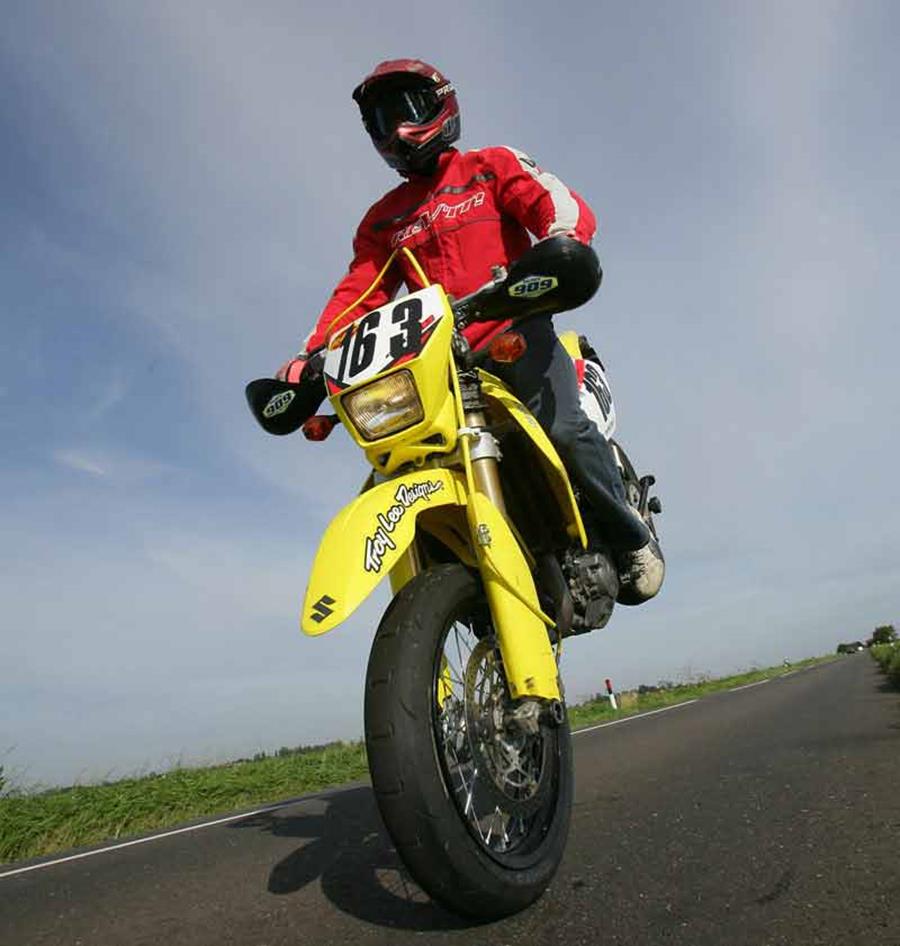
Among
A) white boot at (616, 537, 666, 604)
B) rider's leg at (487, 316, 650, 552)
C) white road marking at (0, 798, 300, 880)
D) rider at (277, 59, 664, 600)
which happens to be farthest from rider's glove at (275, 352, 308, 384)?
white road marking at (0, 798, 300, 880)

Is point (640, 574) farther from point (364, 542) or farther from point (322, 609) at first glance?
point (322, 609)

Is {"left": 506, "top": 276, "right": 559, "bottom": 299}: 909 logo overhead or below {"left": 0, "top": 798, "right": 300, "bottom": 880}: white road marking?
overhead

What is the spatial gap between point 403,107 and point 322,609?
2287mm

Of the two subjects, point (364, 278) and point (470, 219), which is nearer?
point (470, 219)

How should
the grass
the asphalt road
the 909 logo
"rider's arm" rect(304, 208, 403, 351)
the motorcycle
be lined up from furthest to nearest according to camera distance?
the grass → "rider's arm" rect(304, 208, 403, 351) → the 909 logo → the motorcycle → the asphalt road

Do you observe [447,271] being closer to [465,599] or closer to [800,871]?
[465,599]

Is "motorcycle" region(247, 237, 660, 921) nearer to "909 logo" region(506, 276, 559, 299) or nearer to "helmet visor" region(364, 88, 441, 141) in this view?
"909 logo" region(506, 276, 559, 299)

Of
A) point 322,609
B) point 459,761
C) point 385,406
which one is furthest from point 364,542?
point 459,761

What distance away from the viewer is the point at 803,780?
311 centimetres

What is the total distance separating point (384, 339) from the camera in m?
2.39

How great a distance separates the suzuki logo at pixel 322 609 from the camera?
1828 mm

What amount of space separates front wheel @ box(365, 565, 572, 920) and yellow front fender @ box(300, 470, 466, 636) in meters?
0.12

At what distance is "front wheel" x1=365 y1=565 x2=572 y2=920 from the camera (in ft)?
5.40

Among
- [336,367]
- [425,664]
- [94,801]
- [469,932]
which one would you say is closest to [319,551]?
[425,664]
